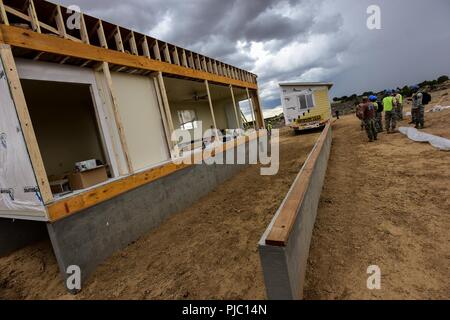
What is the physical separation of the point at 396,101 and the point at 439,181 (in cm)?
849

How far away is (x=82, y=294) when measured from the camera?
12.8 ft

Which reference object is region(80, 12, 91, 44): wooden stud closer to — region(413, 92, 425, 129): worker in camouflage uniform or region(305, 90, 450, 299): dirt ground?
region(305, 90, 450, 299): dirt ground

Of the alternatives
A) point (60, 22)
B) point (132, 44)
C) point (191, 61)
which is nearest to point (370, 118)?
point (191, 61)

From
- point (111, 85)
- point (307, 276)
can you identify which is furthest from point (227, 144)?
point (307, 276)

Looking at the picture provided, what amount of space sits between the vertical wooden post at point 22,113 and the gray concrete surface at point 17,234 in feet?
9.50

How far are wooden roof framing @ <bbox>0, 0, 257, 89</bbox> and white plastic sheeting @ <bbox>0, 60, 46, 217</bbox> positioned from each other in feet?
2.33

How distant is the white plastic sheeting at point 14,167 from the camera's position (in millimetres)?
3848

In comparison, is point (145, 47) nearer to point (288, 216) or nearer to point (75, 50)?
point (75, 50)

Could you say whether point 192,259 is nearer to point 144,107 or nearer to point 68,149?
point 144,107

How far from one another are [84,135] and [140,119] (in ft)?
10.3

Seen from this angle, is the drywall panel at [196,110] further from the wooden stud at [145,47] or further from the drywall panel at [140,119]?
the wooden stud at [145,47]

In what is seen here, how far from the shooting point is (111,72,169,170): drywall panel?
237 inches

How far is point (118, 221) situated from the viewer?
16.3 feet

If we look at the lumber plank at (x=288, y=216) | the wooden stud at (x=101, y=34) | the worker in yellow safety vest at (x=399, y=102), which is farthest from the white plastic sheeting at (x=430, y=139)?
the wooden stud at (x=101, y=34)
